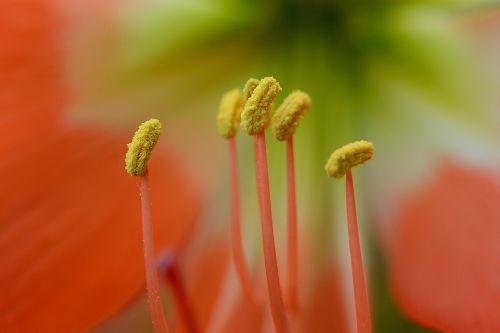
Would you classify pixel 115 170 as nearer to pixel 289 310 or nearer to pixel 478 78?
pixel 289 310

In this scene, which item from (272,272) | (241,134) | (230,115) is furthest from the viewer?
(241,134)

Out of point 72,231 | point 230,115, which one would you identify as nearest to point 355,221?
point 230,115

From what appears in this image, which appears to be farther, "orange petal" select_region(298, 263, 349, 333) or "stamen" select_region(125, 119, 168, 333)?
"orange petal" select_region(298, 263, 349, 333)

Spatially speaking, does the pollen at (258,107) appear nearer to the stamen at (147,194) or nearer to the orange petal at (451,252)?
the stamen at (147,194)

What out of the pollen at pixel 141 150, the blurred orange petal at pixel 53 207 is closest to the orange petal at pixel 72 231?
the blurred orange petal at pixel 53 207

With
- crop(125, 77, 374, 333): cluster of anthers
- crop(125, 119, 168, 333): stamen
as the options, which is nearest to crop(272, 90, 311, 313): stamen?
crop(125, 77, 374, 333): cluster of anthers

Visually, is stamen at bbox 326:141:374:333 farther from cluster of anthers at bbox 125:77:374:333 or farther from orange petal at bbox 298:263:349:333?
orange petal at bbox 298:263:349:333

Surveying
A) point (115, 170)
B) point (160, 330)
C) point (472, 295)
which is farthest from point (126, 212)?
point (472, 295)

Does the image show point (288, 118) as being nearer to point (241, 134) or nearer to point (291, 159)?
point (291, 159)
